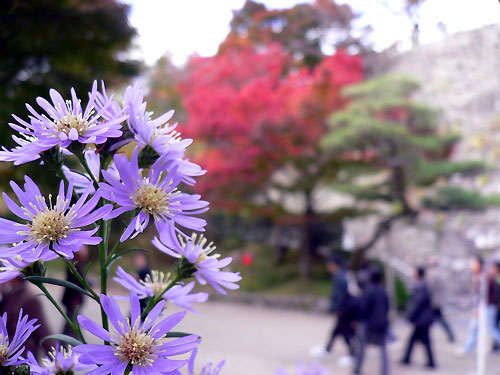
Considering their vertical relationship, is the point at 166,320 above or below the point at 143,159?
below

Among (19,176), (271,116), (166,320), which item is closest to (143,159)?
(166,320)

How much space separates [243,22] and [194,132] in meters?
8.03

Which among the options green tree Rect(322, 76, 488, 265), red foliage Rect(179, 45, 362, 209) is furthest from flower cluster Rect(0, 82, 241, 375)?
red foliage Rect(179, 45, 362, 209)

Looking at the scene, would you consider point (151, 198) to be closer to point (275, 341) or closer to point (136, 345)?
point (136, 345)

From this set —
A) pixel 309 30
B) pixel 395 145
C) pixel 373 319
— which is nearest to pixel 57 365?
pixel 373 319

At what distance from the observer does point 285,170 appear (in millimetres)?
11555

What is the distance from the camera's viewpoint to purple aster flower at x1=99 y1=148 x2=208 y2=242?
2.69 ft

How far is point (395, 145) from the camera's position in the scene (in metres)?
9.03

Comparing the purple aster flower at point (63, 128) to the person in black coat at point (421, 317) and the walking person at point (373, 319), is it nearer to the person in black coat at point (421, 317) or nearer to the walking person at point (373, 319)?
the walking person at point (373, 319)

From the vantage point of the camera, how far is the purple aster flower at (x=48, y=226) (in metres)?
0.80

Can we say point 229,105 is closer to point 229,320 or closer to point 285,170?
point 285,170

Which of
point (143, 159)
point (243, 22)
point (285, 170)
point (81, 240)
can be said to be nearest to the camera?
point (81, 240)

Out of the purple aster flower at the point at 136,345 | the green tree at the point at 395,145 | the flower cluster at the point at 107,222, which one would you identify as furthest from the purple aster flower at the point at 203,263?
the green tree at the point at 395,145

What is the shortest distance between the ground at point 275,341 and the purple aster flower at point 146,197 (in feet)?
12.3
